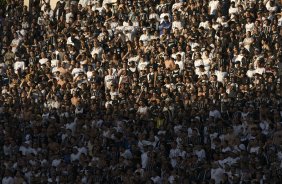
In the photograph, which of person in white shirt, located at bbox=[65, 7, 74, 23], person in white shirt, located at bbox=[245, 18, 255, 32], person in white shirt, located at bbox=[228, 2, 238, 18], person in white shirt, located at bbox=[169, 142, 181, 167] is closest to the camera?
person in white shirt, located at bbox=[169, 142, 181, 167]

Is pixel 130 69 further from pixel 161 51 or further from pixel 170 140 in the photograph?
pixel 170 140

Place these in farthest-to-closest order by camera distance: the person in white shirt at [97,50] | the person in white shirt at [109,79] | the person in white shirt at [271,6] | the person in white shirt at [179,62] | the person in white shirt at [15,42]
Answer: the person in white shirt at [15,42], the person in white shirt at [97,50], the person in white shirt at [271,6], the person in white shirt at [109,79], the person in white shirt at [179,62]

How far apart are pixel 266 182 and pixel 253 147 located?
1947mm

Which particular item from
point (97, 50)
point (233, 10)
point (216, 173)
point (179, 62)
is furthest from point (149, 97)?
point (216, 173)

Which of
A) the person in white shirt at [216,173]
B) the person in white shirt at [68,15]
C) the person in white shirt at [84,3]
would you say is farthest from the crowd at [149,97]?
the person in white shirt at [84,3]

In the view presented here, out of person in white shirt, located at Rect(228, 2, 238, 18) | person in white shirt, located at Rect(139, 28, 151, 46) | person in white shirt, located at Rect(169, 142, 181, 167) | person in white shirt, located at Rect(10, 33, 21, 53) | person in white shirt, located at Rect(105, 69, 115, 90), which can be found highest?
person in white shirt, located at Rect(228, 2, 238, 18)

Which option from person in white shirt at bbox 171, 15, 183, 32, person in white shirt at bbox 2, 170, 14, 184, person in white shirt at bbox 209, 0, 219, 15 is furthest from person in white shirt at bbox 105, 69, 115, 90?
person in white shirt at bbox 2, 170, 14, 184

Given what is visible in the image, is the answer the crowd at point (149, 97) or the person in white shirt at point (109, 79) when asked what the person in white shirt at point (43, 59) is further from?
the person in white shirt at point (109, 79)

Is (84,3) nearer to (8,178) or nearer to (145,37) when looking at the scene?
(145,37)

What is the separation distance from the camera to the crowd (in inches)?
1556

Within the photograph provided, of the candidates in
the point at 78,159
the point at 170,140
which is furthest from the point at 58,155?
the point at 170,140

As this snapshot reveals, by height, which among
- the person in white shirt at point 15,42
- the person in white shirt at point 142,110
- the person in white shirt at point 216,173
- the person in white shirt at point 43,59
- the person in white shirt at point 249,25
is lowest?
the person in white shirt at point 216,173

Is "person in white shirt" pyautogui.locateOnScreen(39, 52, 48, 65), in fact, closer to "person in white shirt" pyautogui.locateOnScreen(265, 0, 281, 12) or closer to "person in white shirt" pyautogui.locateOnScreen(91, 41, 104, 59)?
"person in white shirt" pyautogui.locateOnScreen(91, 41, 104, 59)

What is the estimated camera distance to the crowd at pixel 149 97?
39.5 meters
